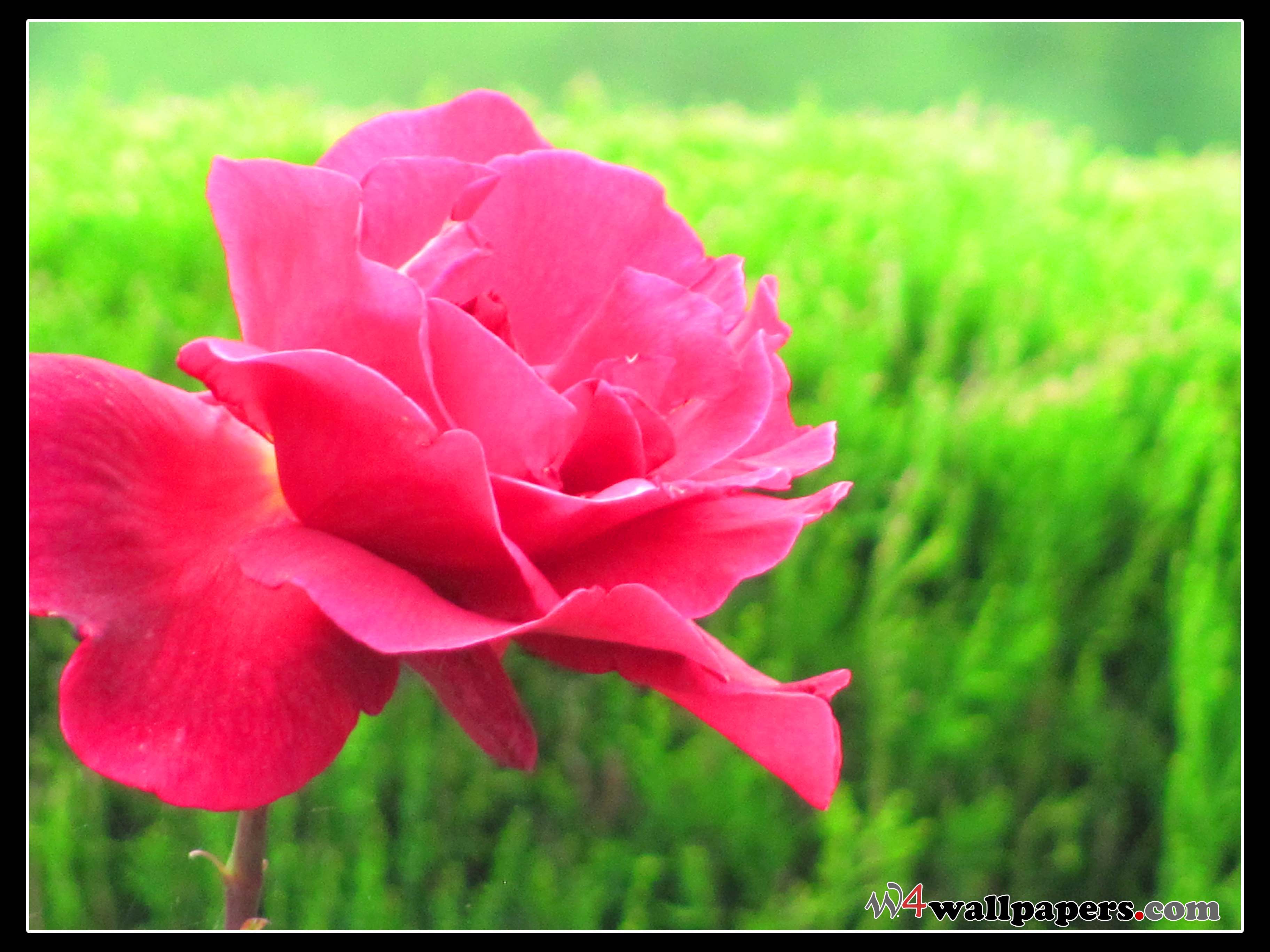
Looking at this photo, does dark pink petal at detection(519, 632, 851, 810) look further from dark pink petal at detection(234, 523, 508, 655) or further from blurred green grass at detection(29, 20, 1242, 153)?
blurred green grass at detection(29, 20, 1242, 153)

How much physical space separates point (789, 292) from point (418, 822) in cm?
45

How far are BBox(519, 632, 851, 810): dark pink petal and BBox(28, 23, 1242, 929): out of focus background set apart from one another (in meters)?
0.15

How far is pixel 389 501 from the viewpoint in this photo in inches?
A: 9.5

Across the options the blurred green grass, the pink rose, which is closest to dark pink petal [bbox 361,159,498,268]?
the pink rose

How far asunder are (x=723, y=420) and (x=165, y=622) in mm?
123

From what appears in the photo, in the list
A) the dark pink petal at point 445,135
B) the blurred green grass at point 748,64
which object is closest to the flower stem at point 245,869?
the dark pink petal at point 445,135

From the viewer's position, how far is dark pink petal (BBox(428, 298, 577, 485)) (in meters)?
0.23

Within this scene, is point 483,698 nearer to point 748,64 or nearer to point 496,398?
point 496,398

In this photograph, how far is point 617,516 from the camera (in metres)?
0.24

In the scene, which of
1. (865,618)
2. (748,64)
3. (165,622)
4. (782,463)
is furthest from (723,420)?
(748,64)
